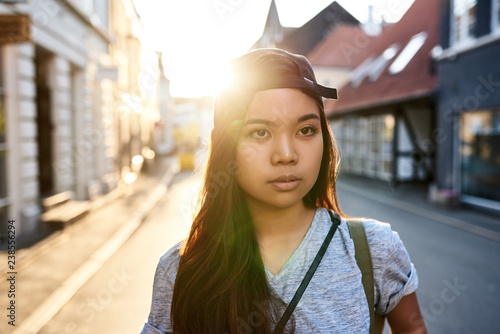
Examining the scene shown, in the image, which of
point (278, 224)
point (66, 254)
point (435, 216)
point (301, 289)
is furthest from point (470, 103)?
point (301, 289)

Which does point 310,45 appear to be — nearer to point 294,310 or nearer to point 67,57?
point 67,57

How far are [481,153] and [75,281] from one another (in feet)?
33.2

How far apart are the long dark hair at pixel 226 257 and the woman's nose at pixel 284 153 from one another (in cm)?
14

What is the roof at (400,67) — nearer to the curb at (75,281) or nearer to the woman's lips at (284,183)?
the curb at (75,281)

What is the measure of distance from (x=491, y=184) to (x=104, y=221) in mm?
9294

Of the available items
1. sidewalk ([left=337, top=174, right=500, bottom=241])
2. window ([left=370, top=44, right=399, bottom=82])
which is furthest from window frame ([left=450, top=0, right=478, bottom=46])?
window ([left=370, top=44, right=399, bottom=82])

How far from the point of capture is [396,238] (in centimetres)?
146

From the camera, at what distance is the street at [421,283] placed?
414 cm

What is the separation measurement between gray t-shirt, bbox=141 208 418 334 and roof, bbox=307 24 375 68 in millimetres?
30033

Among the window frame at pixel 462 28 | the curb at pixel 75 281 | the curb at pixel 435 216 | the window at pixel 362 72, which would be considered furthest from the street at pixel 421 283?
the window at pixel 362 72

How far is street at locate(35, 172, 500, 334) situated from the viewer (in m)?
4.14

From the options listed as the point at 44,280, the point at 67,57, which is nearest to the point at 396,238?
the point at 44,280

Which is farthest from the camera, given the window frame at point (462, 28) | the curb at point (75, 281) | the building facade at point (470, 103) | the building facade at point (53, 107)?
the window frame at point (462, 28)

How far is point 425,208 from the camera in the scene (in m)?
11.5
